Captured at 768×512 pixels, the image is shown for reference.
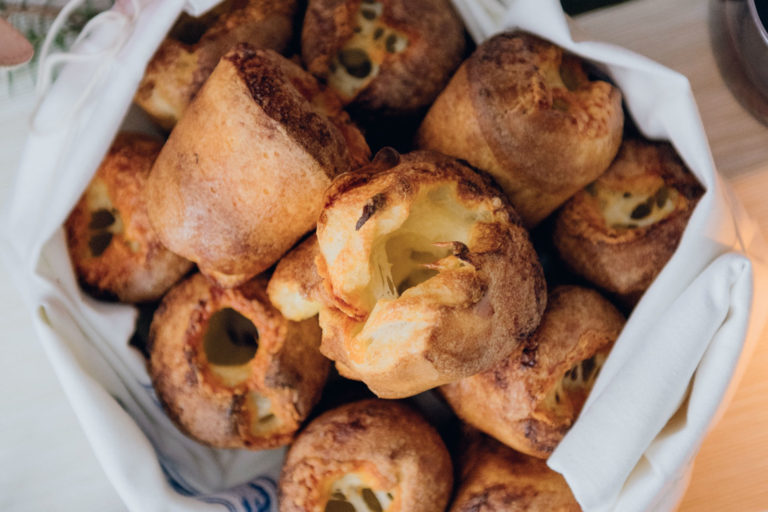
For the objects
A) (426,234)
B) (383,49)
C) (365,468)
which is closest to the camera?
(426,234)

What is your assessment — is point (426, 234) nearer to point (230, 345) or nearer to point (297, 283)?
point (297, 283)

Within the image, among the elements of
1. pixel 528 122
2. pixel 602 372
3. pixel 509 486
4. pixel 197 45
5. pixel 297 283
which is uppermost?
pixel 197 45

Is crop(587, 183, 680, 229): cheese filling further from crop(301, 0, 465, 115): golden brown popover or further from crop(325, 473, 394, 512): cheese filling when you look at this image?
crop(325, 473, 394, 512): cheese filling

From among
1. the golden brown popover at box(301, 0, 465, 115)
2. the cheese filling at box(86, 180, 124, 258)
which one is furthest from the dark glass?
the cheese filling at box(86, 180, 124, 258)

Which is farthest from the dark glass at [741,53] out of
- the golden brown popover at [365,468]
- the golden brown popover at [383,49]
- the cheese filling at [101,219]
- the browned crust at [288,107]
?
the cheese filling at [101,219]

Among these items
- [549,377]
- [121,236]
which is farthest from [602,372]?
[121,236]

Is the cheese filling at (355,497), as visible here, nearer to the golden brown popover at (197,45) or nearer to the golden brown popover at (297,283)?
the golden brown popover at (297,283)
